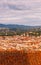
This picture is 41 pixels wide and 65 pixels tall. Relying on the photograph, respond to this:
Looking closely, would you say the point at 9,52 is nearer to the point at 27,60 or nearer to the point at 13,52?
the point at 13,52

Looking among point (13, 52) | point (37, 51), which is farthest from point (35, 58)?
point (13, 52)

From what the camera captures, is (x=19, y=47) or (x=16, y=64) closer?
(x=16, y=64)

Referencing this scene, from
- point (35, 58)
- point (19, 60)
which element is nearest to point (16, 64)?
point (19, 60)

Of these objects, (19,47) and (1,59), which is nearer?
(1,59)

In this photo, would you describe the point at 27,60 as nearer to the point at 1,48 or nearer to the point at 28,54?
the point at 28,54

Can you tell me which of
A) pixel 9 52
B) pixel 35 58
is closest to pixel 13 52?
pixel 9 52

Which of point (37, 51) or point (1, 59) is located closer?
point (1, 59)

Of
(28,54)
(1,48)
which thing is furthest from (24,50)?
(1,48)

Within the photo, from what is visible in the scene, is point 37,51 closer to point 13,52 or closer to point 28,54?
point 28,54
